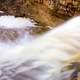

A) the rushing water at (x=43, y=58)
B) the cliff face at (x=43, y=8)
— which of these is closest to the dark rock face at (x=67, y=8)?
the cliff face at (x=43, y=8)

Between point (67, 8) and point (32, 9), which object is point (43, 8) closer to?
point (32, 9)

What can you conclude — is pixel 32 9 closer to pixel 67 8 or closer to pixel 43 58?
pixel 67 8

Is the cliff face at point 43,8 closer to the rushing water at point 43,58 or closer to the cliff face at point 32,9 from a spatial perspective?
the cliff face at point 32,9

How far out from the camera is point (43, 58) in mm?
772

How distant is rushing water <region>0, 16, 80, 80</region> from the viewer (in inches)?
28.3

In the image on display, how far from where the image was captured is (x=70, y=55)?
2.52 ft

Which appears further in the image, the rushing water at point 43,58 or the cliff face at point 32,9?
the cliff face at point 32,9

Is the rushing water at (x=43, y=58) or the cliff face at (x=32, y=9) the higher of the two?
the rushing water at (x=43, y=58)

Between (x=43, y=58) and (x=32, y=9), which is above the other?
(x=43, y=58)

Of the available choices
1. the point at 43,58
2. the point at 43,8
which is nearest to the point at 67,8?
the point at 43,8

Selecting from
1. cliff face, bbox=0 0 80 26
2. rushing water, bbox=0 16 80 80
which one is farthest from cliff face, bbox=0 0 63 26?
rushing water, bbox=0 16 80 80

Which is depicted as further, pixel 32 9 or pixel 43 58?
pixel 32 9

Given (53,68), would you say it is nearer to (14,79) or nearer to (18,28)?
(14,79)

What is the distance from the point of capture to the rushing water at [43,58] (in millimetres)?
719
